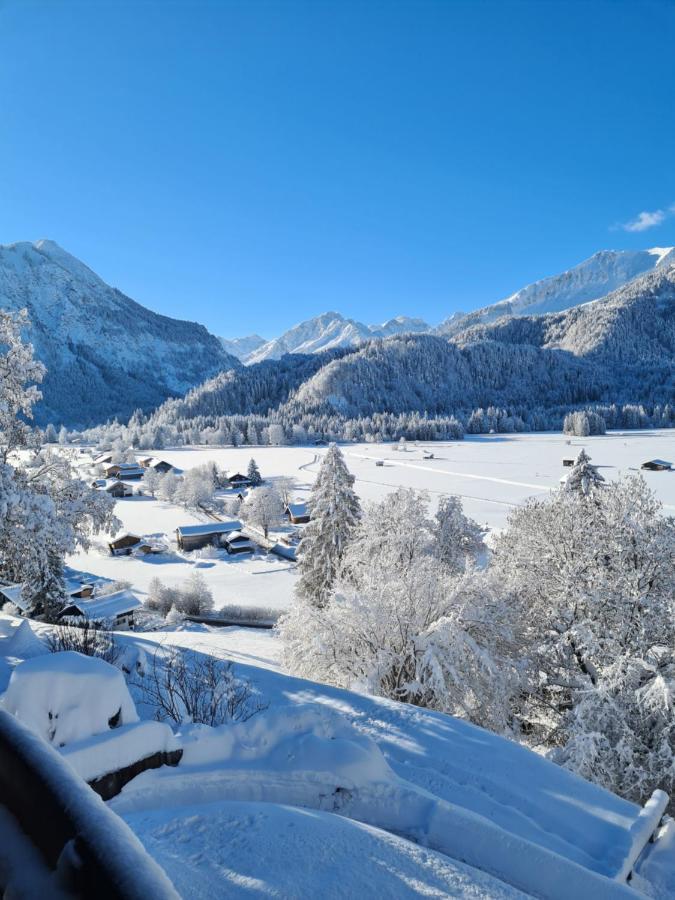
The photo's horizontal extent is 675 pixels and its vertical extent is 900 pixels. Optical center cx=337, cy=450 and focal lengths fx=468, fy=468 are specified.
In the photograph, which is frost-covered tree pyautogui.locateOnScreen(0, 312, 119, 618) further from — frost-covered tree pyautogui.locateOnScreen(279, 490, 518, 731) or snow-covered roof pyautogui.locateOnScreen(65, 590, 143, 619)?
snow-covered roof pyautogui.locateOnScreen(65, 590, 143, 619)

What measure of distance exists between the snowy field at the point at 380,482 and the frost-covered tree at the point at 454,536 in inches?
493

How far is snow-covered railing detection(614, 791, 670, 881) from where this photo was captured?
463 centimetres

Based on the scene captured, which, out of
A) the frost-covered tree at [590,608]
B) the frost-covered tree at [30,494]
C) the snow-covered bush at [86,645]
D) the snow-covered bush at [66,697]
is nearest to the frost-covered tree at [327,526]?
the frost-covered tree at [590,608]

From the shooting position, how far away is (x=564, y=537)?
13562mm

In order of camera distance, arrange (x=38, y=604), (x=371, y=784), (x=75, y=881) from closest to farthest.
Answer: (x=75, y=881) → (x=371, y=784) → (x=38, y=604)

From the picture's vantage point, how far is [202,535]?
48.1 metres

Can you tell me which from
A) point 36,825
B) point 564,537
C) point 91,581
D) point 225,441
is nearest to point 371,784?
point 36,825

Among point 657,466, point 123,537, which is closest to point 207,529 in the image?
point 123,537

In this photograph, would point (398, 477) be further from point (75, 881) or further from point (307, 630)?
point (75, 881)

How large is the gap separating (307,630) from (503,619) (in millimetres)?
5669

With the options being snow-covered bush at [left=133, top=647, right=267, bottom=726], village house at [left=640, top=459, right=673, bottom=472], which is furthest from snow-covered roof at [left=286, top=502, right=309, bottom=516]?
village house at [left=640, top=459, right=673, bottom=472]

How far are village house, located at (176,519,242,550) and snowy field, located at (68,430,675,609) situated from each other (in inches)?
67.2

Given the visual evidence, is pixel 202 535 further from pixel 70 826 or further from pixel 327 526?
pixel 70 826

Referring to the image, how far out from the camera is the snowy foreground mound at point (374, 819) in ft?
10.8
